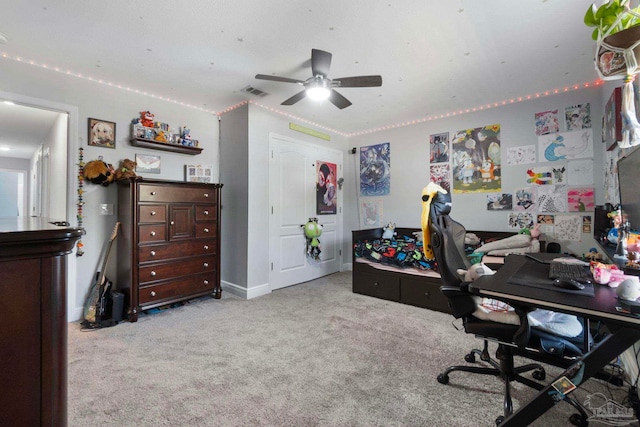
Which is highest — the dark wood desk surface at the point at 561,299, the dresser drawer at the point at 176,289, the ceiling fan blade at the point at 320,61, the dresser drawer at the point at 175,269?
the ceiling fan blade at the point at 320,61

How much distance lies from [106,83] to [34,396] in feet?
11.4

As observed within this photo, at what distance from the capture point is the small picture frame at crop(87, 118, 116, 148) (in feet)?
9.74

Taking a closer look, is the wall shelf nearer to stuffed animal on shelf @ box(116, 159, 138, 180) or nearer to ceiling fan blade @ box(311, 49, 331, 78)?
stuffed animal on shelf @ box(116, 159, 138, 180)

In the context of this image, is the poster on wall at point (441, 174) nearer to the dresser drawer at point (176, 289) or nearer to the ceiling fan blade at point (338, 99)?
the ceiling fan blade at point (338, 99)

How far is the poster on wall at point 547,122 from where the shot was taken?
10.7 ft

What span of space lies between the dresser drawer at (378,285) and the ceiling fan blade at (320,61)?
95.2 inches

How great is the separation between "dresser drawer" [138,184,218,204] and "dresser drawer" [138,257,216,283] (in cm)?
68

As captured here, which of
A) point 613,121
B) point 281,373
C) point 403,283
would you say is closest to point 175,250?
point 281,373

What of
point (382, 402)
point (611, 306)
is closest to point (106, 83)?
point (382, 402)

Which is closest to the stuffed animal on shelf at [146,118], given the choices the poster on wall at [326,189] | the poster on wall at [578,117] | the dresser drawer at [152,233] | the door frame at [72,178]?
the door frame at [72,178]

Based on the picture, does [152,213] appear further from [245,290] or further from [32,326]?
[32,326]

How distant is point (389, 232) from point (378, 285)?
1.03 meters

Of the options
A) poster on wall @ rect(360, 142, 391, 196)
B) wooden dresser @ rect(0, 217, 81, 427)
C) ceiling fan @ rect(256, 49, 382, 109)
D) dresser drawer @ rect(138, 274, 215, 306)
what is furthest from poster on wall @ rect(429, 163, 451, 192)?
wooden dresser @ rect(0, 217, 81, 427)

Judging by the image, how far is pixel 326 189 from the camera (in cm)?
478
